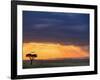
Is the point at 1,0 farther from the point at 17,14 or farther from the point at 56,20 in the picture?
the point at 56,20

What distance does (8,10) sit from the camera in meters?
2.38

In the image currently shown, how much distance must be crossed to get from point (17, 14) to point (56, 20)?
43 cm

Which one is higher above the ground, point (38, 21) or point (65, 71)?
point (38, 21)

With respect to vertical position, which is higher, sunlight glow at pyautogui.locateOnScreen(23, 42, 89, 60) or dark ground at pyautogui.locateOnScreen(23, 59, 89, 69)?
sunlight glow at pyautogui.locateOnScreen(23, 42, 89, 60)

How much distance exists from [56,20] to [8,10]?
526mm

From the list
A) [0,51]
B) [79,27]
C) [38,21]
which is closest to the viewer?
[0,51]

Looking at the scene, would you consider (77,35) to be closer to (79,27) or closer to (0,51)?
(79,27)

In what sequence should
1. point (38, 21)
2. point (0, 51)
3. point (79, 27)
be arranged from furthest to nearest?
point (79, 27) < point (38, 21) < point (0, 51)

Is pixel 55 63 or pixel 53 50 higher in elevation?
pixel 53 50

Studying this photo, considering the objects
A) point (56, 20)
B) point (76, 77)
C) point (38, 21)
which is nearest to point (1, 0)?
point (38, 21)

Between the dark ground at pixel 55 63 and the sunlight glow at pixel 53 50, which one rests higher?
the sunlight glow at pixel 53 50

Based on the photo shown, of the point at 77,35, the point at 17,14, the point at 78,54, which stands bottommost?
the point at 78,54

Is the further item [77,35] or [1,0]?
[77,35]

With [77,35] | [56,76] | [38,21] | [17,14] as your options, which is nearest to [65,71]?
[56,76]
